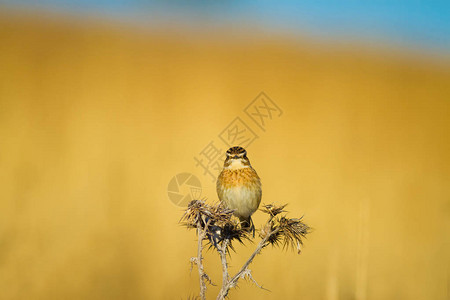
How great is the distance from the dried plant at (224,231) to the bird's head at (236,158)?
3.15 ft

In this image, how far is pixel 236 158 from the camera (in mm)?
3311

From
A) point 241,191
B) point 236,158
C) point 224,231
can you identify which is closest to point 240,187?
point 241,191

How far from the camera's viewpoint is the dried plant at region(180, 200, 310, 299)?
203 cm

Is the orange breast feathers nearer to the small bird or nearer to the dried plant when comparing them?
the small bird

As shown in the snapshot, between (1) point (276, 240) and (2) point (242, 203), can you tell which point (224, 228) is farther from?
(2) point (242, 203)

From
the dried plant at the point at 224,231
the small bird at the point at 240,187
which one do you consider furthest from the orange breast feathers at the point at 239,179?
the dried plant at the point at 224,231

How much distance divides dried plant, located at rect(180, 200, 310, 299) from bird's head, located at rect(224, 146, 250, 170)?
961 millimetres

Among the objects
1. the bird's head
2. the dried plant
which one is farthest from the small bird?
the dried plant

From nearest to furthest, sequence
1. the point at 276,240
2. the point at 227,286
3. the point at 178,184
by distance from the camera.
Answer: the point at 227,286
the point at 276,240
the point at 178,184

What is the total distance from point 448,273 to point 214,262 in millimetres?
2498

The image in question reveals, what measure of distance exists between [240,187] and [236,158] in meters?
0.21

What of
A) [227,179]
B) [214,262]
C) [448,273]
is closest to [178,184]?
[227,179]

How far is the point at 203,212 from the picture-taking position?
2.11m

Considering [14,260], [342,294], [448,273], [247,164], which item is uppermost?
[247,164]
